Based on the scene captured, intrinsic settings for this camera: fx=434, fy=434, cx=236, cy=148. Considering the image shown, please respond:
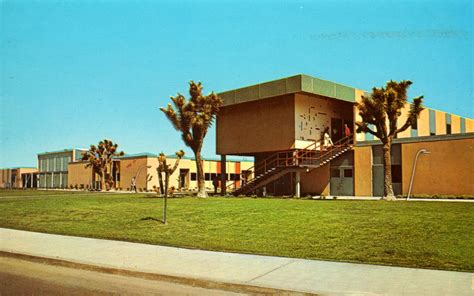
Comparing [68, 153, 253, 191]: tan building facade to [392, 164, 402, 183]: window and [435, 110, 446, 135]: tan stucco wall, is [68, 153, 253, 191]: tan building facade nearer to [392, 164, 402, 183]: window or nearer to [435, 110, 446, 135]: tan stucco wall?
[435, 110, 446, 135]: tan stucco wall

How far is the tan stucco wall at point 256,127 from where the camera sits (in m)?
33.6

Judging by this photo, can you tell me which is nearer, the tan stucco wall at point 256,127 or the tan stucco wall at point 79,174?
the tan stucco wall at point 256,127

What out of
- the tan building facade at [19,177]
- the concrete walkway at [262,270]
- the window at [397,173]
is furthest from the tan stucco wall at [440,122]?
the tan building facade at [19,177]

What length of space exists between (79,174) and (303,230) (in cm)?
7357

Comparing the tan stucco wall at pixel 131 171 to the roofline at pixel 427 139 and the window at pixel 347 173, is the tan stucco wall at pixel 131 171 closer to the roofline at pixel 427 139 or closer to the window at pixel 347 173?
the window at pixel 347 173

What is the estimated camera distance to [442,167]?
28.4m

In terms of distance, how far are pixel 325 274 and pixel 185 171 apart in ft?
186

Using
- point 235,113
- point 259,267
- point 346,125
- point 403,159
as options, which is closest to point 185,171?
point 235,113

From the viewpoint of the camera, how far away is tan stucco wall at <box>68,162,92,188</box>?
77.2m

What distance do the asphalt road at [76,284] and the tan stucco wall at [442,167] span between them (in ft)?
81.0

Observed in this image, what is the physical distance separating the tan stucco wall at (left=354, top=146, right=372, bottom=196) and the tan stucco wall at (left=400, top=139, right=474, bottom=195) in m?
2.65

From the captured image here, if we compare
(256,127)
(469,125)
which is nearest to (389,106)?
(256,127)

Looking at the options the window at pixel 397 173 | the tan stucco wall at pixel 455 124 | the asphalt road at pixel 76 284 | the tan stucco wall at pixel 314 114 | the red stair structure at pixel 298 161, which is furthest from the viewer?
the tan stucco wall at pixel 455 124

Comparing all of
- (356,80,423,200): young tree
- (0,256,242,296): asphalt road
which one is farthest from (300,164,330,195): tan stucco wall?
(0,256,242,296): asphalt road
